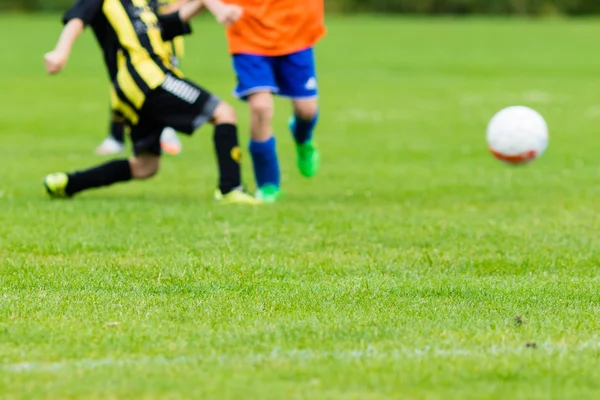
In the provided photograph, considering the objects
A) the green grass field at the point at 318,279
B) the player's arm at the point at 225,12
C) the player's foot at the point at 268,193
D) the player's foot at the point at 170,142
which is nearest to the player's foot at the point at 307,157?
the green grass field at the point at 318,279

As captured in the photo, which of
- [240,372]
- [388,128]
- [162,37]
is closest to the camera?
[240,372]

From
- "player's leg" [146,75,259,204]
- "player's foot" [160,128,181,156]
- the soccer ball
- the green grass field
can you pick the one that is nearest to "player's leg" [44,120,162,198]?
the green grass field

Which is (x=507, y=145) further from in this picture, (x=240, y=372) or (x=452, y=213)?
(x=240, y=372)

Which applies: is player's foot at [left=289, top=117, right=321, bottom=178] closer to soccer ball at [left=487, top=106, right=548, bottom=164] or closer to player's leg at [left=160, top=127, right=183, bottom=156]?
soccer ball at [left=487, top=106, right=548, bottom=164]

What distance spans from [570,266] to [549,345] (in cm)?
172

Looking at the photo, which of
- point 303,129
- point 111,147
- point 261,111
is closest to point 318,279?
point 261,111

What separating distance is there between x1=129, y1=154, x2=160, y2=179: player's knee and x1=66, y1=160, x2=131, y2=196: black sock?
0.12 feet

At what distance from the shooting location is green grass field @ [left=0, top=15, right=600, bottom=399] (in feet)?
11.5

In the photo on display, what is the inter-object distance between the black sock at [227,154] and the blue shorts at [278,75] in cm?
26

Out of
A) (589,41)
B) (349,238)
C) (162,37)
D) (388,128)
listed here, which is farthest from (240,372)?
(589,41)

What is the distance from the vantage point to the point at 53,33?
127ft

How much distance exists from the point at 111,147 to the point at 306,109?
3.93 meters

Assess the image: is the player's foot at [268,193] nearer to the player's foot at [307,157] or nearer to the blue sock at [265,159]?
the blue sock at [265,159]

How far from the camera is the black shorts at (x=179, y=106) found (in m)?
7.57
